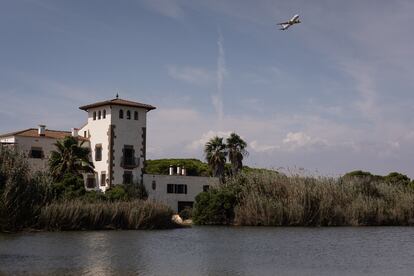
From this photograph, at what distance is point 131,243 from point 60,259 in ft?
29.5

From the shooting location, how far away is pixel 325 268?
24969 millimetres

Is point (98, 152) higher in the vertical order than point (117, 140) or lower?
lower

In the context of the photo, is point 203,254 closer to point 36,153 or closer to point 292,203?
point 292,203

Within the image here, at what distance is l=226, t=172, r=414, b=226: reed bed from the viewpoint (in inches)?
2170

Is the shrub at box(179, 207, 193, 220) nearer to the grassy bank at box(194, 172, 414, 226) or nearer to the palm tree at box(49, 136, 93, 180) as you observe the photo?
the grassy bank at box(194, 172, 414, 226)

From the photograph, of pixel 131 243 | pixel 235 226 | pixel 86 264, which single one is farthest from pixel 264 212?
pixel 86 264

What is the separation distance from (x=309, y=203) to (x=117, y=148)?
22.3 metres

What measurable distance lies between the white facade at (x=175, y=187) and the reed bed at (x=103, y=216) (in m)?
16.9

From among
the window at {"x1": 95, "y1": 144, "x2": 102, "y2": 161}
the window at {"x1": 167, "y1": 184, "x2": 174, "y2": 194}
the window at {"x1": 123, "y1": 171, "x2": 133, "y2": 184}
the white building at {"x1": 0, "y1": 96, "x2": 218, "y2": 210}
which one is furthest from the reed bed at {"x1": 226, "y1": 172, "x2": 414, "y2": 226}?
the window at {"x1": 95, "y1": 144, "x2": 102, "y2": 161}

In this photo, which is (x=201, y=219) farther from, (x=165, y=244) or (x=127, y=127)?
(x=165, y=244)

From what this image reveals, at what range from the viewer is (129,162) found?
68062 mm

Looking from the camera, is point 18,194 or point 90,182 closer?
point 18,194

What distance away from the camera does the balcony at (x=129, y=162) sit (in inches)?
2657

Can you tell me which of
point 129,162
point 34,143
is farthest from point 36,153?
point 129,162
